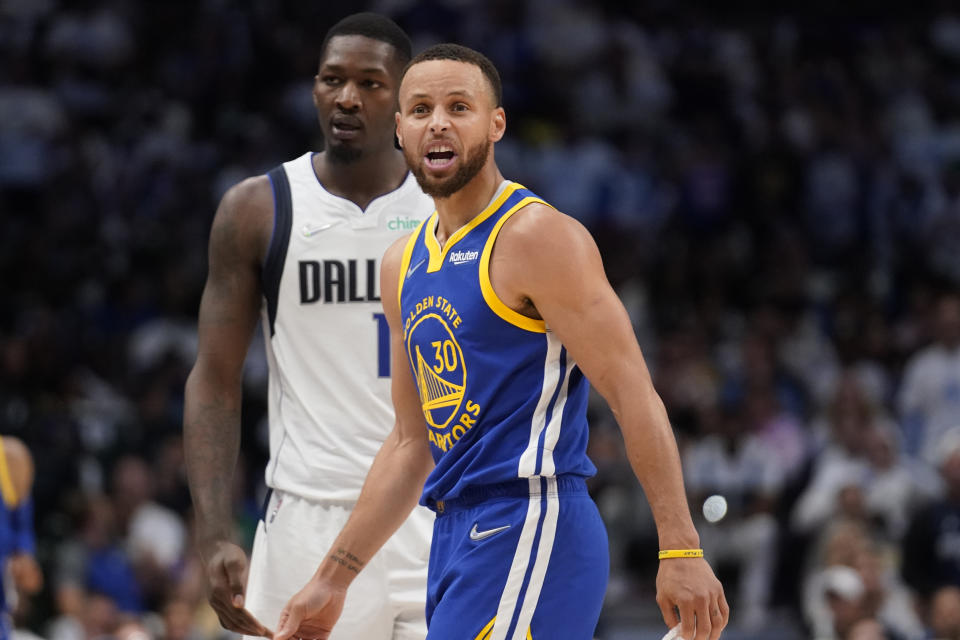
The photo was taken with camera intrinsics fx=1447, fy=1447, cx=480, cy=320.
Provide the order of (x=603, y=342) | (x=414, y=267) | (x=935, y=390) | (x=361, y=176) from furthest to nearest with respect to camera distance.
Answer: (x=935, y=390), (x=361, y=176), (x=414, y=267), (x=603, y=342)

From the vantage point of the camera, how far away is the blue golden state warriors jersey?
12.9 ft

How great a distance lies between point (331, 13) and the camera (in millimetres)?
14938

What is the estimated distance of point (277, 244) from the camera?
5008 millimetres

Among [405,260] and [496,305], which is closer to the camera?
[496,305]

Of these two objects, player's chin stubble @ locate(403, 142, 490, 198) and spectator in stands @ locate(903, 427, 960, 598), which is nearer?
player's chin stubble @ locate(403, 142, 490, 198)

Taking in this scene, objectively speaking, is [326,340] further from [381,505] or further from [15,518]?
[15,518]

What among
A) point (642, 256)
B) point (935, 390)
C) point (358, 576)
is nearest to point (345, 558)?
point (358, 576)

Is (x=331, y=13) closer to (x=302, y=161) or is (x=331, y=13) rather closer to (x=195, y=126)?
(x=195, y=126)

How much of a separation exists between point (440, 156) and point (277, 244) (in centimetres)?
115

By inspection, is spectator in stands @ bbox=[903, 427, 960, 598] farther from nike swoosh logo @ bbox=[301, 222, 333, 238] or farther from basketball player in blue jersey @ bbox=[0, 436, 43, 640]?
nike swoosh logo @ bbox=[301, 222, 333, 238]

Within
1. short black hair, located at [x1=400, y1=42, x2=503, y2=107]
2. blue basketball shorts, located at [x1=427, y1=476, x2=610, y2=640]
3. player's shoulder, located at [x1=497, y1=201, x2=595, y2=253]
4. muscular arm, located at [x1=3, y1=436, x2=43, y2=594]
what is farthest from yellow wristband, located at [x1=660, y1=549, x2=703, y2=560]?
muscular arm, located at [x1=3, y1=436, x2=43, y2=594]

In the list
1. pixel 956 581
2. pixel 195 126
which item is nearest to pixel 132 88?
pixel 195 126

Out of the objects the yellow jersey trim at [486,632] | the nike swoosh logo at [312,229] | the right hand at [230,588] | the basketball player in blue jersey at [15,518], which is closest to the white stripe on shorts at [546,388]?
the yellow jersey trim at [486,632]

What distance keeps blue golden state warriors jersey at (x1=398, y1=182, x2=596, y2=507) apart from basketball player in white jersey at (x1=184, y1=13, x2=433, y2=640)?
85cm
